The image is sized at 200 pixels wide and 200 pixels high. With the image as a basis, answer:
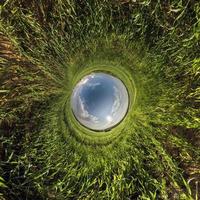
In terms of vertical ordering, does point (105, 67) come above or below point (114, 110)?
above

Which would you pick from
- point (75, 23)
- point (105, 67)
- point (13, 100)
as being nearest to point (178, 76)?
point (105, 67)

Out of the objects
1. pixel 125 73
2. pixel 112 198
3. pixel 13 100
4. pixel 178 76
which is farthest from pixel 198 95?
pixel 13 100

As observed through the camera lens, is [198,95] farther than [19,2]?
No

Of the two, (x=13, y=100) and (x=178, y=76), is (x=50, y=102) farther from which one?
(x=178, y=76)

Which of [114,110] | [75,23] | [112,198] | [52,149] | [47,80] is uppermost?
[75,23]

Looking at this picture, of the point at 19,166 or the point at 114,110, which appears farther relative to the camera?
the point at 19,166

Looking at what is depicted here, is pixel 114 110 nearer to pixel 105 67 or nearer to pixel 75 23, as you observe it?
pixel 105 67
